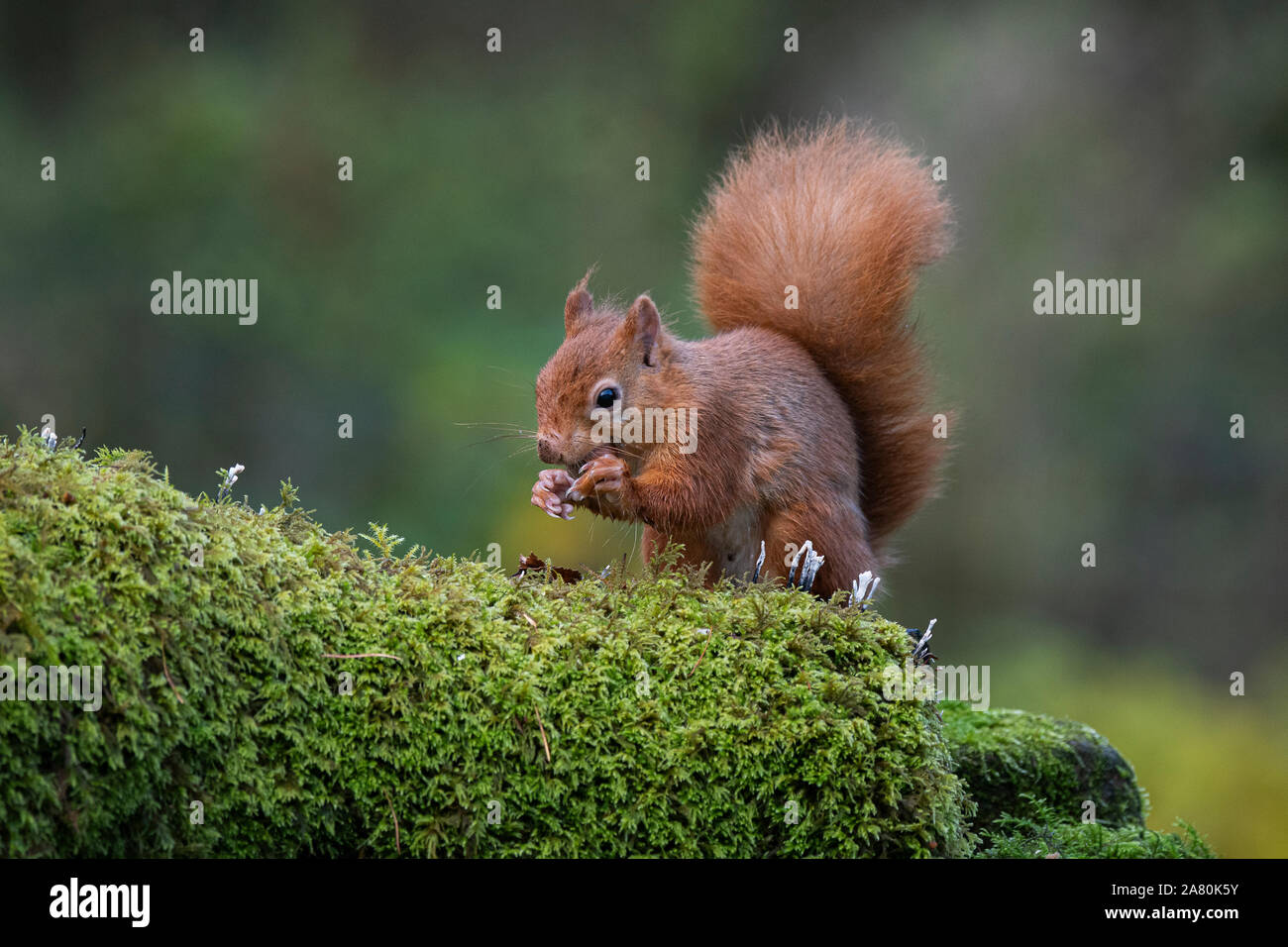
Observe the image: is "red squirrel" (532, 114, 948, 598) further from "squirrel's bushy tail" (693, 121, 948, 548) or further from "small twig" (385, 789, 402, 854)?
"small twig" (385, 789, 402, 854)

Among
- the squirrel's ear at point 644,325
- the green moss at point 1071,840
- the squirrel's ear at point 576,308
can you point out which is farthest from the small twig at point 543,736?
the squirrel's ear at point 576,308

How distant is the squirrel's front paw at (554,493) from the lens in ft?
8.31

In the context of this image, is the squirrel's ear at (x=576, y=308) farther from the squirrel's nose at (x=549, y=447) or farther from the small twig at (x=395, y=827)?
Answer: the small twig at (x=395, y=827)

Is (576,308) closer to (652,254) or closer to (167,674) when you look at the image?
(167,674)

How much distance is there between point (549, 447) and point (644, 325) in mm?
359

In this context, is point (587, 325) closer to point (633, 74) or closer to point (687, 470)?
point (687, 470)

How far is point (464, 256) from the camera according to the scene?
6.75 m

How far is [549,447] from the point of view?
2.59m

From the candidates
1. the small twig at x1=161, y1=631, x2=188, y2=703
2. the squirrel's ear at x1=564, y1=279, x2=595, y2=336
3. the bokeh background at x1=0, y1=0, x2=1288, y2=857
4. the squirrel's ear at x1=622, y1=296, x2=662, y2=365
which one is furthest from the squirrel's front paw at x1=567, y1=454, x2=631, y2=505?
the bokeh background at x1=0, y1=0, x2=1288, y2=857

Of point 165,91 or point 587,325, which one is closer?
point 587,325

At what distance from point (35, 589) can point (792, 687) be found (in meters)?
1.08

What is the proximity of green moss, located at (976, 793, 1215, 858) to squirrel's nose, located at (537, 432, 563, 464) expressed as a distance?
1196 mm

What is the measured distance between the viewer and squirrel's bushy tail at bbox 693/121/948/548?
2.90m
